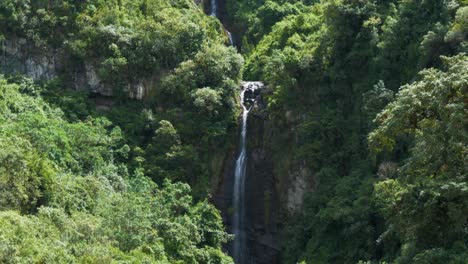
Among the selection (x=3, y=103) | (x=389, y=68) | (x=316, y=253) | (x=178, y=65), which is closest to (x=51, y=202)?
(x=3, y=103)

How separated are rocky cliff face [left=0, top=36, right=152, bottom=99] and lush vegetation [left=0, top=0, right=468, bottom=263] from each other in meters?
0.17

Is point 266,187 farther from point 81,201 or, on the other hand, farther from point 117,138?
point 81,201

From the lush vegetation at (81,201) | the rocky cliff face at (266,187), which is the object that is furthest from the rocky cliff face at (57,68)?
the rocky cliff face at (266,187)

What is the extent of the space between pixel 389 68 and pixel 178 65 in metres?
10.3

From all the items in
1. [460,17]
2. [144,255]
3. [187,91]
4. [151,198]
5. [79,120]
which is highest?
[460,17]

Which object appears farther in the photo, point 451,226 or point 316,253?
point 316,253

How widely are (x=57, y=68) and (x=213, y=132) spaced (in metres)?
8.59

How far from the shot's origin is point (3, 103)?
29609 millimetres

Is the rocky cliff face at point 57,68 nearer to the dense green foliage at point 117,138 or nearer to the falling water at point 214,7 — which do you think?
the dense green foliage at point 117,138

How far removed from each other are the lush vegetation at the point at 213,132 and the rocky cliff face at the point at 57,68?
0.55 feet

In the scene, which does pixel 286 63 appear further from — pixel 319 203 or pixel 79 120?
Answer: pixel 79 120

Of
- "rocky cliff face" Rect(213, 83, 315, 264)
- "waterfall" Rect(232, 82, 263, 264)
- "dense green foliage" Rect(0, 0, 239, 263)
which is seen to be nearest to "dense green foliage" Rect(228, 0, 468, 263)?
"rocky cliff face" Rect(213, 83, 315, 264)

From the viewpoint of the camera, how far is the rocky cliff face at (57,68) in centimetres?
3434

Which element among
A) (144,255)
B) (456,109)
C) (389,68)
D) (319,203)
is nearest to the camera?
(456,109)
